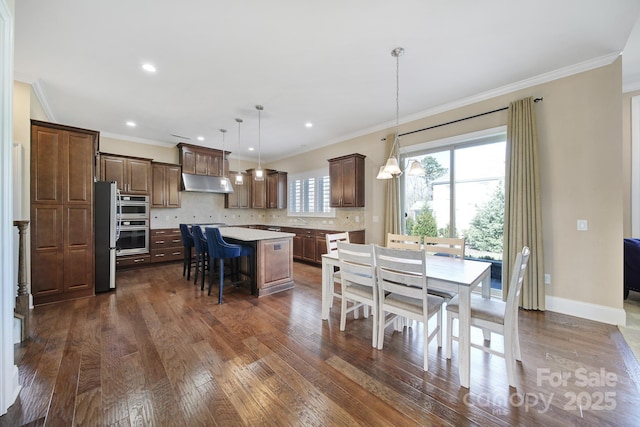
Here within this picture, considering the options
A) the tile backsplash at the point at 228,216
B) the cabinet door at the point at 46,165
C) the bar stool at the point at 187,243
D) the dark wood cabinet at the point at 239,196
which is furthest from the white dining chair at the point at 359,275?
the dark wood cabinet at the point at 239,196

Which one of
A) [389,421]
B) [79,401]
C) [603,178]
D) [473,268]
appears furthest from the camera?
[603,178]

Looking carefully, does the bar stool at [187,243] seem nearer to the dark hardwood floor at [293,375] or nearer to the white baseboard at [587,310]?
the dark hardwood floor at [293,375]

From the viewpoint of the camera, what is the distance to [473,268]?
2238 millimetres

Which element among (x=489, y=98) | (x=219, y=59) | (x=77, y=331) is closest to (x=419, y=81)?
(x=489, y=98)

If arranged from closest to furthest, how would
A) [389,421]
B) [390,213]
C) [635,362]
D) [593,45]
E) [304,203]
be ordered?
1. [389,421]
2. [635,362]
3. [593,45]
4. [390,213]
5. [304,203]

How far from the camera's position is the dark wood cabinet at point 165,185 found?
5633 mm

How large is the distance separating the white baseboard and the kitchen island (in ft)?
11.7

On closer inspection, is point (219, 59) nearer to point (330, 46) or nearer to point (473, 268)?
point (330, 46)

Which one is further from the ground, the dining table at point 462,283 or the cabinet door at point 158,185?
the cabinet door at point 158,185

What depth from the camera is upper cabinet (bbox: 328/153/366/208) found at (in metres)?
5.03

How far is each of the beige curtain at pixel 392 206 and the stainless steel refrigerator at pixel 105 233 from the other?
4.59 m

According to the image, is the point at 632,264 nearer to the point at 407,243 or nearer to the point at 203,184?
the point at 407,243

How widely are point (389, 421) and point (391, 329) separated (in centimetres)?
122

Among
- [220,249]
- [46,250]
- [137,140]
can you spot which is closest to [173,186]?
[137,140]
